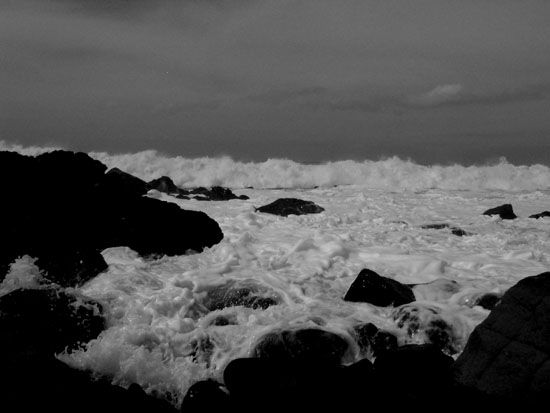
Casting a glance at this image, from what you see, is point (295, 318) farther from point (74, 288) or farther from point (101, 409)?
point (74, 288)

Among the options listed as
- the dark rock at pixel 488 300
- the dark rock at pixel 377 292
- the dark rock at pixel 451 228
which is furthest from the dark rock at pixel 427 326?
the dark rock at pixel 451 228

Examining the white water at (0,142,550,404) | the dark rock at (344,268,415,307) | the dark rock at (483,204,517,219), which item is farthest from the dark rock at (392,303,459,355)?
the dark rock at (483,204,517,219)

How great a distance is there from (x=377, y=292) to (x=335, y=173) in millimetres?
21434

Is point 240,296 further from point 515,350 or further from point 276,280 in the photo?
point 515,350

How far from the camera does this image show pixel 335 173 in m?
26.3

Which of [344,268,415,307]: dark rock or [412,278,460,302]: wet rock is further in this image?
[412,278,460,302]: wet rock

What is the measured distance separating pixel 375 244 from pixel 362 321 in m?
3.78

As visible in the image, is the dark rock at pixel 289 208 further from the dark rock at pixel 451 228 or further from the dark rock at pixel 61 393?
the dark rock at pixel 61 393

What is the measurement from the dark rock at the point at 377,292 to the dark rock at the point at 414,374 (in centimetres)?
121

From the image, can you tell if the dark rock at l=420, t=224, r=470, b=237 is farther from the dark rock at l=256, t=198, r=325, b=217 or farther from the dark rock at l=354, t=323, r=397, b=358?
the dark rock at l=354, t=323, r=397, b=358

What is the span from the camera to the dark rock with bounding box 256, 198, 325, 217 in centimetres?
1165

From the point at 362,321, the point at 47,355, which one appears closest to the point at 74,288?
the point at 47,355

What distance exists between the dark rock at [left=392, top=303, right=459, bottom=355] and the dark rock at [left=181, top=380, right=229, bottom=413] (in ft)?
6.38

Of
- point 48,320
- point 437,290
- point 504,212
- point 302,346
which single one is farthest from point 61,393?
point 504,212
